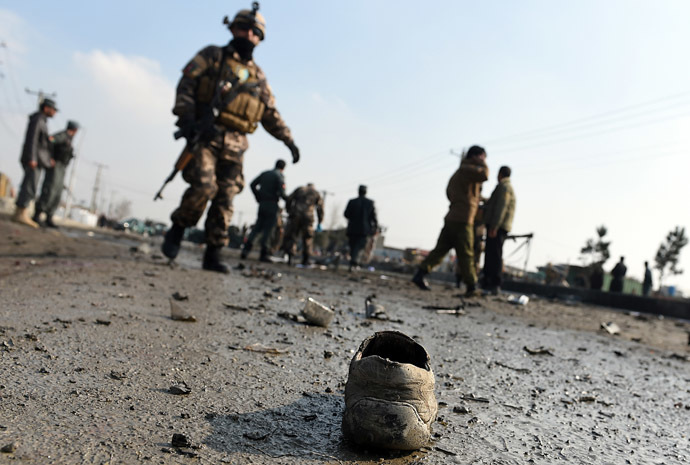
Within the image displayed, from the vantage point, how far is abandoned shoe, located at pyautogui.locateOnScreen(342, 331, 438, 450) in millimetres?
1362

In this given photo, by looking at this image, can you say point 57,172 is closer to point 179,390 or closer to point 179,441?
point 179,390

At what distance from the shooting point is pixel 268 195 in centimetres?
1028

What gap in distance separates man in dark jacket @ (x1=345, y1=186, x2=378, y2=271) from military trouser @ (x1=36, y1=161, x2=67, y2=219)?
A: 5.86 m

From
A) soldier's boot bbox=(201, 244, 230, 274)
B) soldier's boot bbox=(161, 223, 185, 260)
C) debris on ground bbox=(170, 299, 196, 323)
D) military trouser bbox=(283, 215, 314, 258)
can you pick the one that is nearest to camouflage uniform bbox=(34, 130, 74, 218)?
military trouser bbox=(283, 215, 314, 258)

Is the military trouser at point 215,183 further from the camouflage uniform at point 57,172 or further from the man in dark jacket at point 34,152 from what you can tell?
the camouflage uniform at point 57,172

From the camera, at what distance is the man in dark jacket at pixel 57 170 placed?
9.43 meters

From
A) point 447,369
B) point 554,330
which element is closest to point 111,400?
point 447,369

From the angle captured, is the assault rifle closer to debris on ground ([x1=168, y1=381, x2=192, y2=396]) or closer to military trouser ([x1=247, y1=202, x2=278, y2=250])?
debris on ground ([x1=168, y1=381, x2=192, y2=396])

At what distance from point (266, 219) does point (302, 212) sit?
1.22m

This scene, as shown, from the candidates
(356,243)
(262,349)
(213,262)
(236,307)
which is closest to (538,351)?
(262,349)

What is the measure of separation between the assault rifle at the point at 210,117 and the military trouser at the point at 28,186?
487cm

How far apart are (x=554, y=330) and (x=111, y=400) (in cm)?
428

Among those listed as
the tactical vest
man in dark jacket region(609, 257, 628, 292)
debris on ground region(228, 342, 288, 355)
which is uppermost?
the tactical vest

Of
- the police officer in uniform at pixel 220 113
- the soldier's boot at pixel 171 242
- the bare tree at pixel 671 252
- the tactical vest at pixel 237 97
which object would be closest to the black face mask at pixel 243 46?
the police officer in uniform at pixel 220 113
